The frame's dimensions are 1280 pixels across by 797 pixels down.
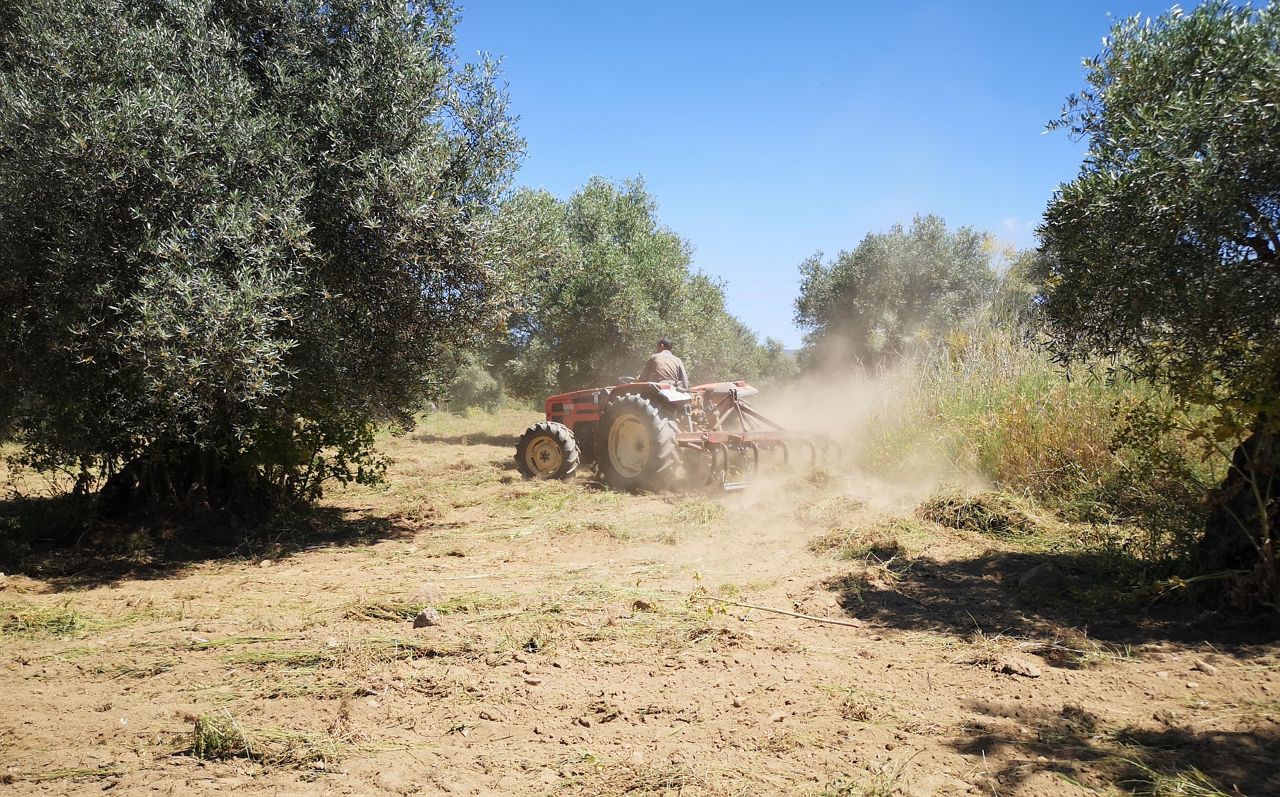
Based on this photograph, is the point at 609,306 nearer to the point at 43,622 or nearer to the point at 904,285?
the point at 904,285

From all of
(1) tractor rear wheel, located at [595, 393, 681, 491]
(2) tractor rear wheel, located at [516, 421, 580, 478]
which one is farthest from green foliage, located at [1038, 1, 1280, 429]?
(2) tractor rear wheel, located at [516, 421, 580, 478]

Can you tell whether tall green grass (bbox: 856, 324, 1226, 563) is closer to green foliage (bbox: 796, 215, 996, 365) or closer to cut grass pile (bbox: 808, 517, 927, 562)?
cut grass pile (bbox: 808, 517, 927, 562)

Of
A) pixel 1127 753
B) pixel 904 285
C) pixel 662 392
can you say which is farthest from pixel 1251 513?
pixel 904 285

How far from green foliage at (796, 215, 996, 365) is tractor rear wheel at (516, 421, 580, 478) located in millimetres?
15731

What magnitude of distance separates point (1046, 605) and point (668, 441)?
5.54 m

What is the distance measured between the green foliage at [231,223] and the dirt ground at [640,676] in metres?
1.56

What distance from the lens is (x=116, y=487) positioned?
8203mm

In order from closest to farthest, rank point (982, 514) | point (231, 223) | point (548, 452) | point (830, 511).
→ point (231, 223), point (982, 514), point (830, 511), point (548, 452)

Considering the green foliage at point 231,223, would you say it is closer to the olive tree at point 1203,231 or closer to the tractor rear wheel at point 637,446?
the tractor rear wheel at point 637,446

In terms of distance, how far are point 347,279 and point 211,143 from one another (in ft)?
5.16

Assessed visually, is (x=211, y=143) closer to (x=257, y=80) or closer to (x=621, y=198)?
(x=257, y=80)

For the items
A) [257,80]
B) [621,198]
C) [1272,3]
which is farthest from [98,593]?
[621,198]

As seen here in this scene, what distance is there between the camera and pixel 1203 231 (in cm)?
436

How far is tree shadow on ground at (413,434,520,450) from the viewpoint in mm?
19375
